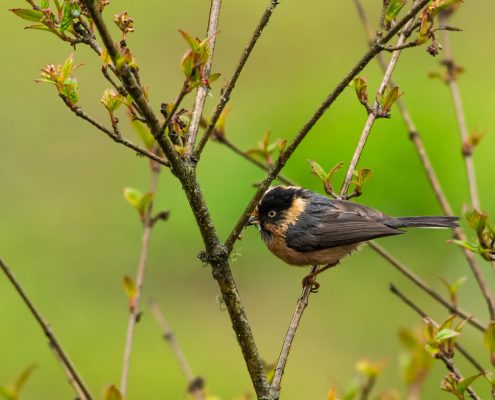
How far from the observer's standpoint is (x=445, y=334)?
2545 millimetres

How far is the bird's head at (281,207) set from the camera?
463cm

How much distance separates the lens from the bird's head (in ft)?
15.2

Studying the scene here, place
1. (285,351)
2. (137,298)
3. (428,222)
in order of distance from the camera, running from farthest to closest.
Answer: (428,222) → (137,298) → (285,351)

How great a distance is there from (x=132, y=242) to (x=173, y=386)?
2227 millimetres

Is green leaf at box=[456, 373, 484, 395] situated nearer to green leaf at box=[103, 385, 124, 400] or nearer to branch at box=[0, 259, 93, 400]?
green leaf at box=[103, 385, 124, 400]

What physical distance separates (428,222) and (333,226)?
0.54 meters

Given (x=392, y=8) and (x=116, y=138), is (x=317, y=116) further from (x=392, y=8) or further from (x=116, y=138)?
(x=116, y=138)

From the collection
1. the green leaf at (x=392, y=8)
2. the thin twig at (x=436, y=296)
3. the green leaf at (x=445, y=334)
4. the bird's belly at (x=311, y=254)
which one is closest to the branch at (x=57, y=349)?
the green leaf at (x=445, y=334)

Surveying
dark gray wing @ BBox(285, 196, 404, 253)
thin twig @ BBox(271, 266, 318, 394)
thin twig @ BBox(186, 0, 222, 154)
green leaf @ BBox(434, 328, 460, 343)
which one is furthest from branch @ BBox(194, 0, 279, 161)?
dark gray wing @ BBox(285, 196, 404, 253)

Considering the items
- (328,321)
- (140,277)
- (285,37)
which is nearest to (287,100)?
(285,37)

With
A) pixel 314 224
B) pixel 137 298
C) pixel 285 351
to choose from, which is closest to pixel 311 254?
pixel 314 224

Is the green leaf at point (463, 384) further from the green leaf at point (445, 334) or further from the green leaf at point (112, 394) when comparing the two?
the green leaf at point (112, 394)

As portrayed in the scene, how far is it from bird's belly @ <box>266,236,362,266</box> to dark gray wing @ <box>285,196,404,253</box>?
4cm

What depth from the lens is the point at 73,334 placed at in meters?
8.23
